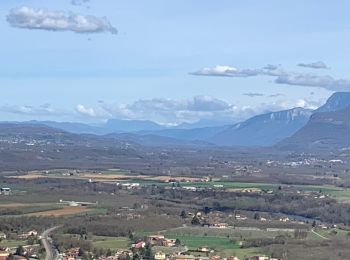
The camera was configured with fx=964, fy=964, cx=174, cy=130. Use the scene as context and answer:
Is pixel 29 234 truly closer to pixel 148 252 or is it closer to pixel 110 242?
pixel 110 242

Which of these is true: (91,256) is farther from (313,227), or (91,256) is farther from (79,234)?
(313,227)

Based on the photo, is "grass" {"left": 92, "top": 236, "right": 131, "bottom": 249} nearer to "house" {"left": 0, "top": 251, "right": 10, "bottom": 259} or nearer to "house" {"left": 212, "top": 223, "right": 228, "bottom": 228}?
"house" {"left": 0, "top": 251, "right": 10, "bottom": 259}

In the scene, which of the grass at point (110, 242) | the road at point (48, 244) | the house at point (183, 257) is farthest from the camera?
the grass at point (110, 242)

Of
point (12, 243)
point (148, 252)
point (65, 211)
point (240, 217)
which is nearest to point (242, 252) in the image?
point (148, 252)

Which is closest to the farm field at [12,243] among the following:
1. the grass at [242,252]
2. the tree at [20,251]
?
the tree at [20,251]

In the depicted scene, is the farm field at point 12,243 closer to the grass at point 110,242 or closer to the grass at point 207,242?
the grass at point 110,242

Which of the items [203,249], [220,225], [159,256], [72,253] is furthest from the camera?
[220,225]
